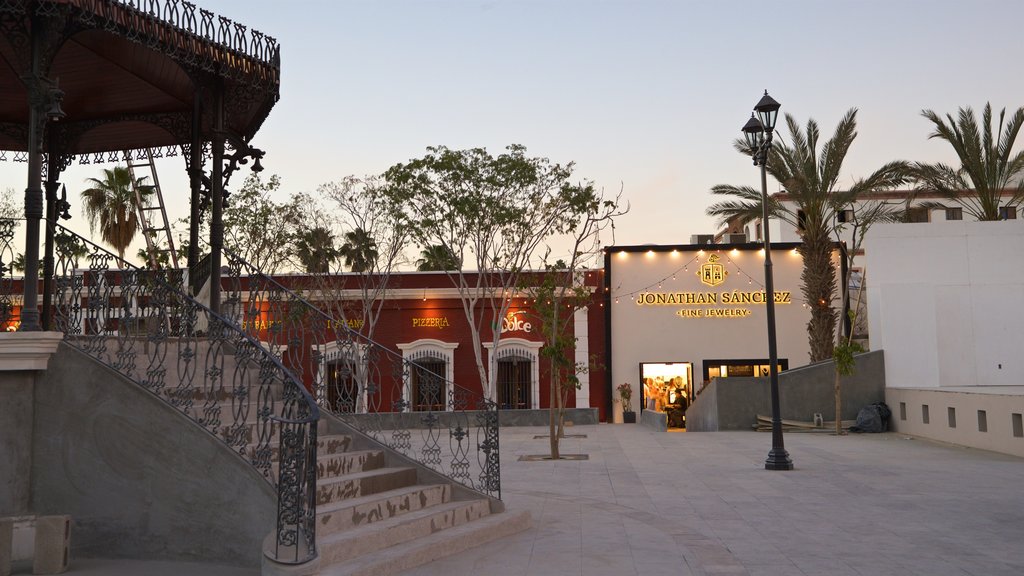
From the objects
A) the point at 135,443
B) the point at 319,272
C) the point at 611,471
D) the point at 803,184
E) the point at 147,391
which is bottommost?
the point at 611,471

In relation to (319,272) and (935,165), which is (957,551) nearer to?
(935,165)

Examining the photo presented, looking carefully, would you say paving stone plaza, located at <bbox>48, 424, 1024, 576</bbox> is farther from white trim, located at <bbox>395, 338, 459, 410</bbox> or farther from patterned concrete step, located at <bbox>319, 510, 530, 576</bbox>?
white trim, located at <bbox>395, 338, 459, 410</bbox>

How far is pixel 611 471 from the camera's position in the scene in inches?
599

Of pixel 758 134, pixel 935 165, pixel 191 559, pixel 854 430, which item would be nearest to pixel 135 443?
pixel 191 559

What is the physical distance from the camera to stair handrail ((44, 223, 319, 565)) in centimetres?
642

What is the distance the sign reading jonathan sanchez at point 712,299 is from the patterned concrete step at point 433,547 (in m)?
22.9

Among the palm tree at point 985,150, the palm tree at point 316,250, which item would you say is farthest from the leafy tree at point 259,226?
the palm tree at point 985,150

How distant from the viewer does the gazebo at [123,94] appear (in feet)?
25.9

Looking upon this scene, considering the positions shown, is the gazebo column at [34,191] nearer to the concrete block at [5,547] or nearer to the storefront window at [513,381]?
the concrete block at [5,547]

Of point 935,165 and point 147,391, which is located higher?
point 935,165

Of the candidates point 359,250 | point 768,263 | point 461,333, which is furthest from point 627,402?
point 768,263

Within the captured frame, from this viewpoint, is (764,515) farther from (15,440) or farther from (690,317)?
(690,317)

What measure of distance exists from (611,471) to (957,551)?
25.5ft

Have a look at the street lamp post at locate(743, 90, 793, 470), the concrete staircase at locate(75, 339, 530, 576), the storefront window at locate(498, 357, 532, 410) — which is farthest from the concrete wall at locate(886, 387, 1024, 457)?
the storefront window at locate(498, 357, 532, 410)
